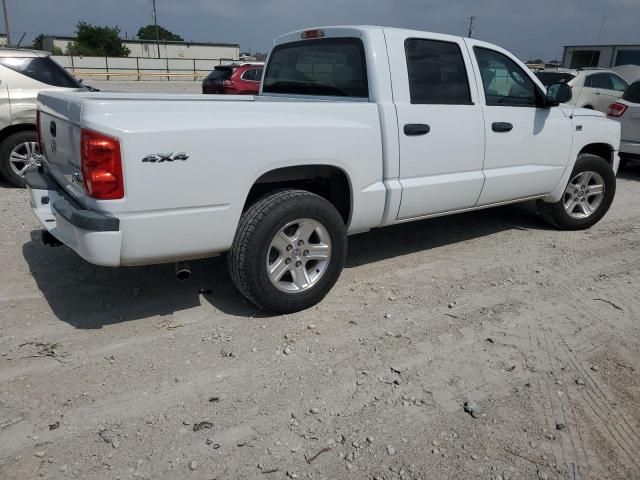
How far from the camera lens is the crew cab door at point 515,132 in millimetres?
4660

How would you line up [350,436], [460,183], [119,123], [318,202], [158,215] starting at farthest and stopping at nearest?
[460,183], [318,202], [158,215], [119,123], [350,436]

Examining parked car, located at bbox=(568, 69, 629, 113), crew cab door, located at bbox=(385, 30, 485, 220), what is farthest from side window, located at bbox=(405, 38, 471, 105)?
parked car, located at bbox=(568, 69, 629, 113)

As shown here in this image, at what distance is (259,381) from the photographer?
3045 mm

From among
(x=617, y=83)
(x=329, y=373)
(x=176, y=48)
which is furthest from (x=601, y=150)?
(x=176, y=48)

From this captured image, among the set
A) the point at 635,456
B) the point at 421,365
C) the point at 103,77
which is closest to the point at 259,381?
the point at 421,365

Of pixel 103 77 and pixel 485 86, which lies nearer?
pixel 485 86

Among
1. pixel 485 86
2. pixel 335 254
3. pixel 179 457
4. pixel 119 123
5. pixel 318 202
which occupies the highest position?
pixel 485 86

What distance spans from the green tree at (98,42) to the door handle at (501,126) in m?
65.0

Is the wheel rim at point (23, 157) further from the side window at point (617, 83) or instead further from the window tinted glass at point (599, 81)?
the side window at point (617, 83)

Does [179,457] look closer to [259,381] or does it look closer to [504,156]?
[259,381]

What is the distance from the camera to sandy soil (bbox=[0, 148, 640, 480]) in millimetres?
2490

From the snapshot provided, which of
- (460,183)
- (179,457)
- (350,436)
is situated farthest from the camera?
(460,183)

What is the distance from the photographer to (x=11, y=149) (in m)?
6.73

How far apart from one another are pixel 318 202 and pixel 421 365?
1259mm
